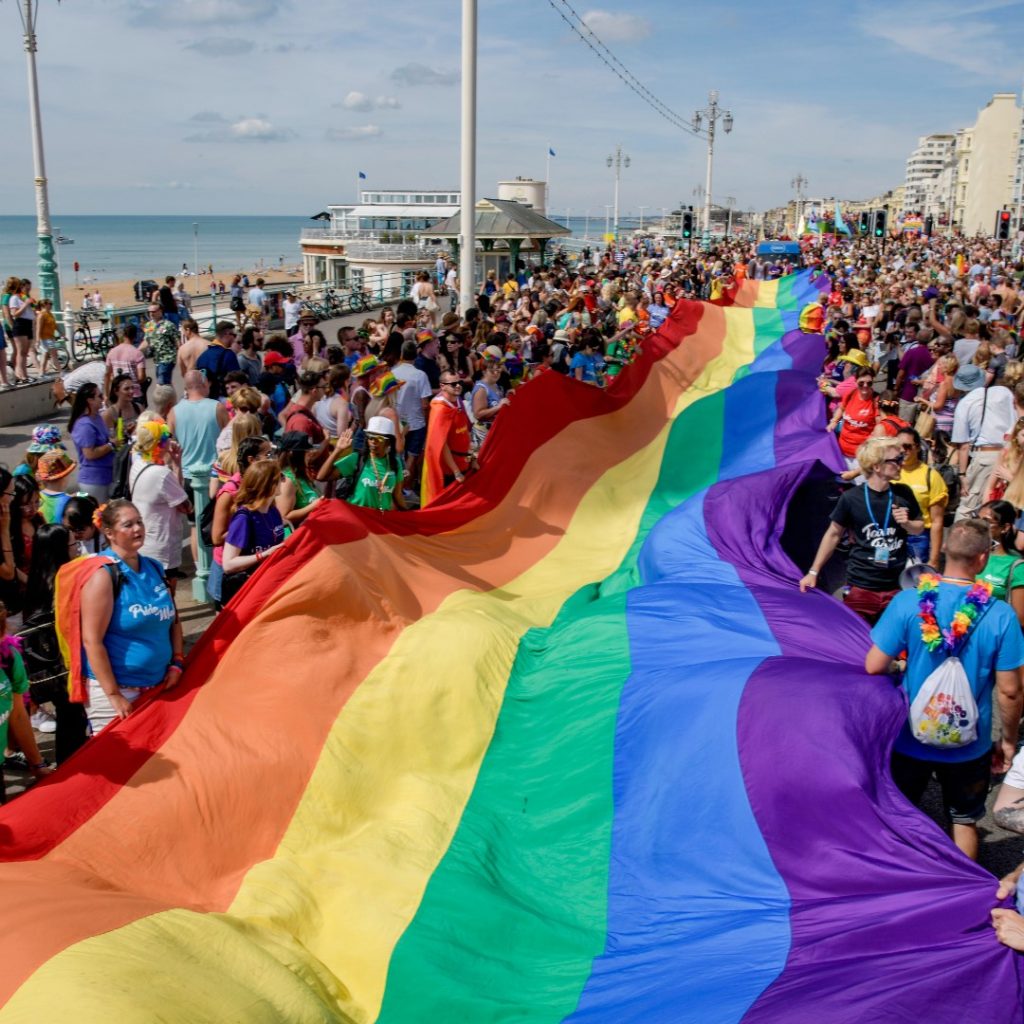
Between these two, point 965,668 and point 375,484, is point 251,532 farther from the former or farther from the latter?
point 965,668

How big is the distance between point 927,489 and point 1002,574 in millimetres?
1170

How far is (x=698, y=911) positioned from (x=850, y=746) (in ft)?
3.04

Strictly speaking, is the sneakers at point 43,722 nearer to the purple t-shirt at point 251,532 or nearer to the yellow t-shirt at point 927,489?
the purple t-shirt at point 251,532

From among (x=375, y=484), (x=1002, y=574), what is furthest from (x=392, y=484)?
(x=1002, y=574)

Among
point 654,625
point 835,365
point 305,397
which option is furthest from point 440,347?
point 654,625

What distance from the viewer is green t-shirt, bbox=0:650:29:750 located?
15.4 ft

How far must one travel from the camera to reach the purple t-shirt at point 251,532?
591 centimetres

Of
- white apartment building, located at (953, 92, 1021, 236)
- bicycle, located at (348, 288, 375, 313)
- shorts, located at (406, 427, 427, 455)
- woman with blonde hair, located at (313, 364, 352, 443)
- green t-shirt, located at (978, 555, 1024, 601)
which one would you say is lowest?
green t-shirt, located at (978, 555, 1024, 601)

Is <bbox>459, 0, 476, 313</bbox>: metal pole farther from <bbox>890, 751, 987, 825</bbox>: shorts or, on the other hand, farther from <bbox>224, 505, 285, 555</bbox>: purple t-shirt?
<bbox>890, 751, 987, 825</bbox>: shorts

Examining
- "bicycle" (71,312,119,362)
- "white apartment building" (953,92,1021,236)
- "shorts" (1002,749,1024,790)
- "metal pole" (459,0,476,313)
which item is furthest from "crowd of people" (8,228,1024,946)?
"white apartment building" (953,92,1021,236)

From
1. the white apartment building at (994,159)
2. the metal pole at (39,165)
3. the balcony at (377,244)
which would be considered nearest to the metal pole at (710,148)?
the balcony at (377,244)

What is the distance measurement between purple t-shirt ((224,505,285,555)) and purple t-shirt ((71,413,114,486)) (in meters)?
2.39

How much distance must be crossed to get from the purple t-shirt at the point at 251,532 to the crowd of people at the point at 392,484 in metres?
0.01

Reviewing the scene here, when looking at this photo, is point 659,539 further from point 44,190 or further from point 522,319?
point 44,190
